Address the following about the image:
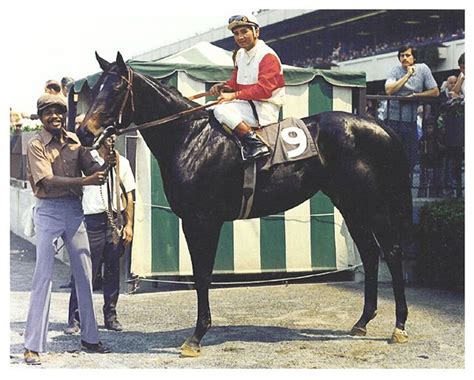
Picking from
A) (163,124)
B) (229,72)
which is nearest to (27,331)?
(163,124)

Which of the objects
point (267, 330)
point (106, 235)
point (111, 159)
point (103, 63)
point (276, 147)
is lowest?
point (267, 330)

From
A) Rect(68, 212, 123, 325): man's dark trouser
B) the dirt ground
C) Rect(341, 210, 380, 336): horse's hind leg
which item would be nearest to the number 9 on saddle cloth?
Rect(341, 210, 380, 336): horse's hind leg

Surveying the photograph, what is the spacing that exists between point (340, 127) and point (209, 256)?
5.04 ft

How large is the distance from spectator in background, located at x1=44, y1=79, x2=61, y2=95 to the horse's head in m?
1.40

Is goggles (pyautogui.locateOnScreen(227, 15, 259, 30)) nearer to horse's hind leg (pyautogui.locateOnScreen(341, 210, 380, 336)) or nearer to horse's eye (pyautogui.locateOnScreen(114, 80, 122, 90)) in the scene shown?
horse's eye (pyautogui.locateOnScreen(114, 80, 122, 90))

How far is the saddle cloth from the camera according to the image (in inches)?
212

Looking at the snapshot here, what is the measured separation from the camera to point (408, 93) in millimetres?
8078

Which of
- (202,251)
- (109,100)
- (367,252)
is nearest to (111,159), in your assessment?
(109,100)

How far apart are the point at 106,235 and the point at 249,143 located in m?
1.54

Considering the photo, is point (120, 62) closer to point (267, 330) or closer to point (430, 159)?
point (267, 330)

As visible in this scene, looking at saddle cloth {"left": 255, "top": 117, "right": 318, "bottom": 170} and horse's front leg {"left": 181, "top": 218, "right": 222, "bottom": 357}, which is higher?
→ saddle cloth {"left": 255, "top": 117, "right": 318, "bottom": 170}

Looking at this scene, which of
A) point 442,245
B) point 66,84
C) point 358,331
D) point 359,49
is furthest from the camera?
point 359,49

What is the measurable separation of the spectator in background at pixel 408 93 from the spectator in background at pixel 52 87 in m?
3.86

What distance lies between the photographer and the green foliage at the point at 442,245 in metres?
7.25
